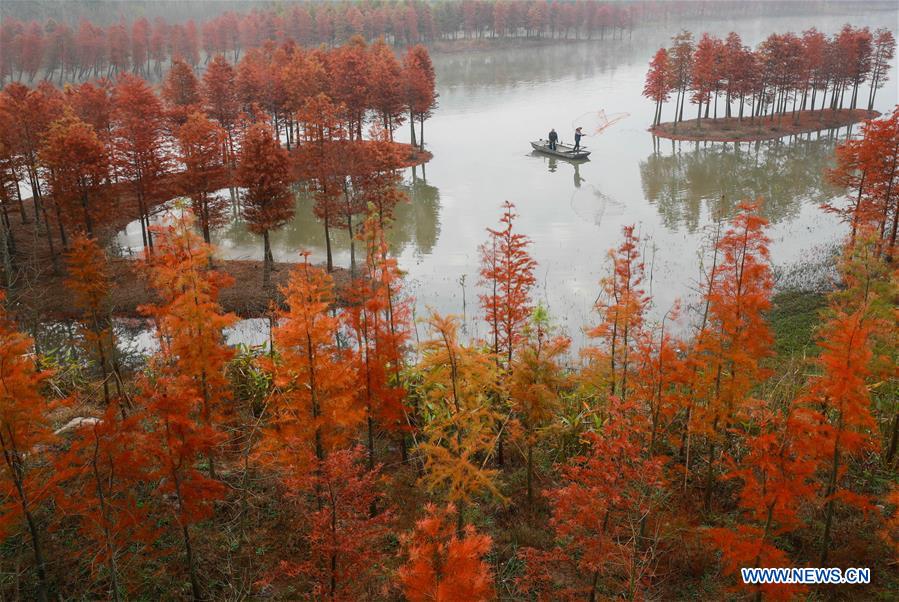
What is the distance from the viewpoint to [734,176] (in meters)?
42.6

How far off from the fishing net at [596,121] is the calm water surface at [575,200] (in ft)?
1.18

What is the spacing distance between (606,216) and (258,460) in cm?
2645

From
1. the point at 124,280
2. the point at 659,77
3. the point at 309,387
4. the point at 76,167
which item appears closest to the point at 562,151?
the point at 659,77

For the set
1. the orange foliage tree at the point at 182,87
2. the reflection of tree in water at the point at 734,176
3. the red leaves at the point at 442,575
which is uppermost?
the orange foliage tree at the point at 182,87

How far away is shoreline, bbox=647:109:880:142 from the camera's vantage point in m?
53.0

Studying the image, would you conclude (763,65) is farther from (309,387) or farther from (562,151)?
(309,387)

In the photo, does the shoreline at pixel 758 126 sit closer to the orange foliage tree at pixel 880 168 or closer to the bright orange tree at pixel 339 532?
the orange foliage tree at pixel 880 168

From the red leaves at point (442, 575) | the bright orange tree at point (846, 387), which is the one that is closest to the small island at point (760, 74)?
the bright orange tree at point (846, 387)

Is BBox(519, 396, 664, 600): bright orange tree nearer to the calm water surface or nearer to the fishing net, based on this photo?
the calm water surface

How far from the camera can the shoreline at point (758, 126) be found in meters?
53.0

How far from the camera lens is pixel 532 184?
4156 centimetres

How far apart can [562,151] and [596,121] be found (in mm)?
13872

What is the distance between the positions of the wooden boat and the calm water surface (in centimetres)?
64

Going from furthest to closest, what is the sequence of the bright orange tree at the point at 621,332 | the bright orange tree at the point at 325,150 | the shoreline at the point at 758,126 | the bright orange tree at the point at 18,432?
the shoreline at the point at 758,126 < the bright orange tree at the point at 325,150 < the bright orange tree at the point at 621,332 < the bright orange tree at the point at 18,432
